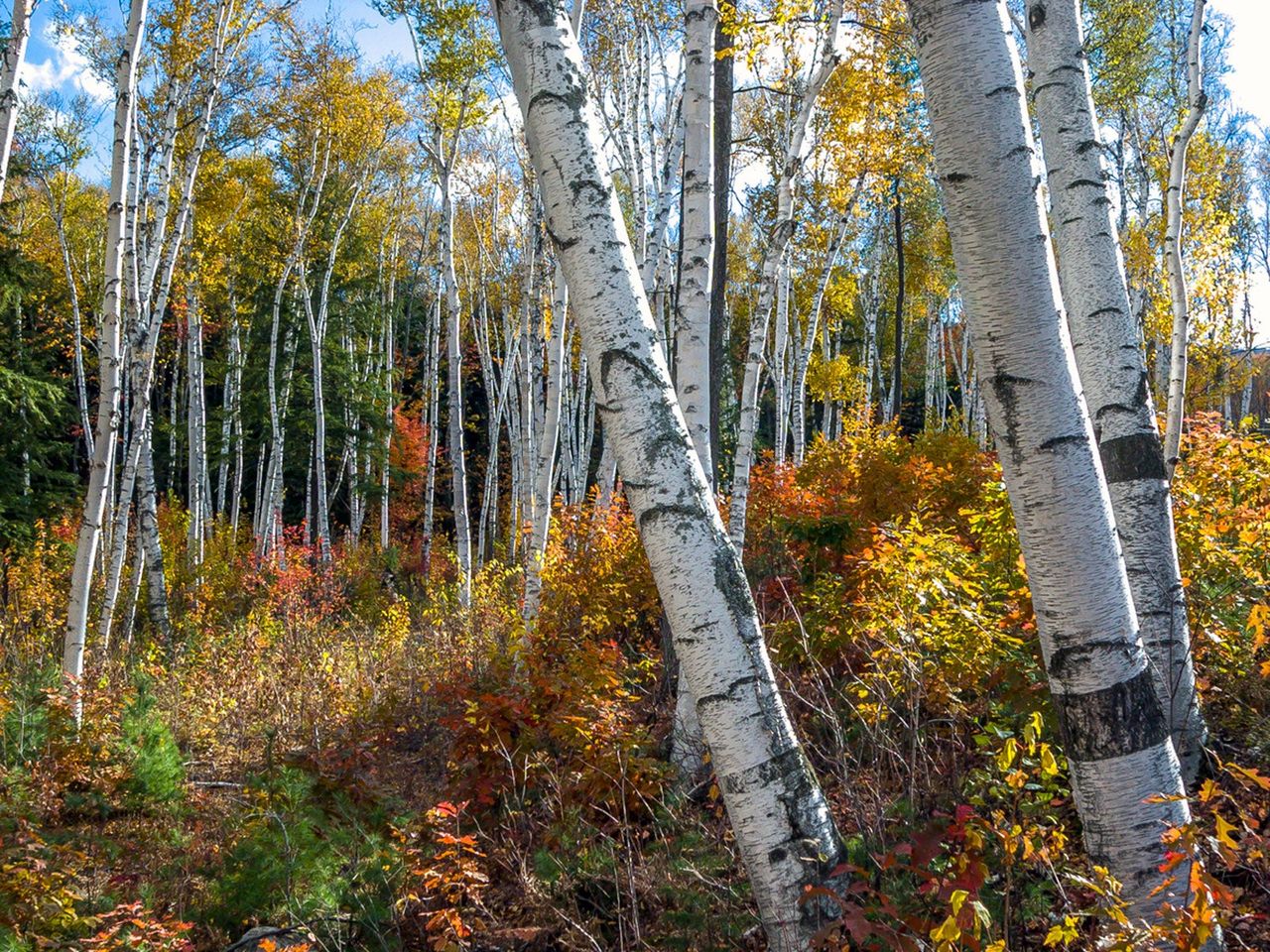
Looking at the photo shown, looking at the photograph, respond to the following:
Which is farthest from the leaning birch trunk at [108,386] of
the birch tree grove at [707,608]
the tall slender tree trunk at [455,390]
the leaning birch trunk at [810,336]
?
the leaning birch trunk at [810,336]

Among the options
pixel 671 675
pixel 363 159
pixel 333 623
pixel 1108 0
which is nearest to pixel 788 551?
pixel 671 675

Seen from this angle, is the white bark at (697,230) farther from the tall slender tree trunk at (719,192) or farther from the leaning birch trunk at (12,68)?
the leaning birch trunk at (12,68)

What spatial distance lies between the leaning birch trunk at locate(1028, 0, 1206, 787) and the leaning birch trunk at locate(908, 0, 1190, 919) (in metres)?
1.00

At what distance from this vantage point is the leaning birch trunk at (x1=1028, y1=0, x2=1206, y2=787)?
2.88 metres

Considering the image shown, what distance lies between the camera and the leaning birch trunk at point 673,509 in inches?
86.0

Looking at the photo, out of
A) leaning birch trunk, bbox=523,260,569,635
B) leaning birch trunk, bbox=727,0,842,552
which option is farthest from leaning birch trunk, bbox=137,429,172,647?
leaning birch trunk, bbox=727,0,842,552

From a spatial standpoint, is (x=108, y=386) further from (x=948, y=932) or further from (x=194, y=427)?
(x=194, y=427)

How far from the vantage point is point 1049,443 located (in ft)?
6.34

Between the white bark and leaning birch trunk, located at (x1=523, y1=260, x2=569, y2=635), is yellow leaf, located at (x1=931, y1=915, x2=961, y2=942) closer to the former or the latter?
the white bark

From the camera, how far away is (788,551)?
665 cm

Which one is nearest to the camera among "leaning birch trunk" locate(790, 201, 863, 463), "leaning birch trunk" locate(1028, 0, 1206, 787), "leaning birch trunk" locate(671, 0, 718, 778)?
"leaning birch trunk" locate(1028, 0, 1206, 787)

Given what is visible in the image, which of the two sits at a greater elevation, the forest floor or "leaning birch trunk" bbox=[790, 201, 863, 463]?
"leaning birch trunk" bbox=[790, 201, 863, 463]

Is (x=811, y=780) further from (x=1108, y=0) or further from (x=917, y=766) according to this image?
(x=1108, y=0)

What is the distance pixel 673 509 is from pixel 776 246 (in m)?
3.86
